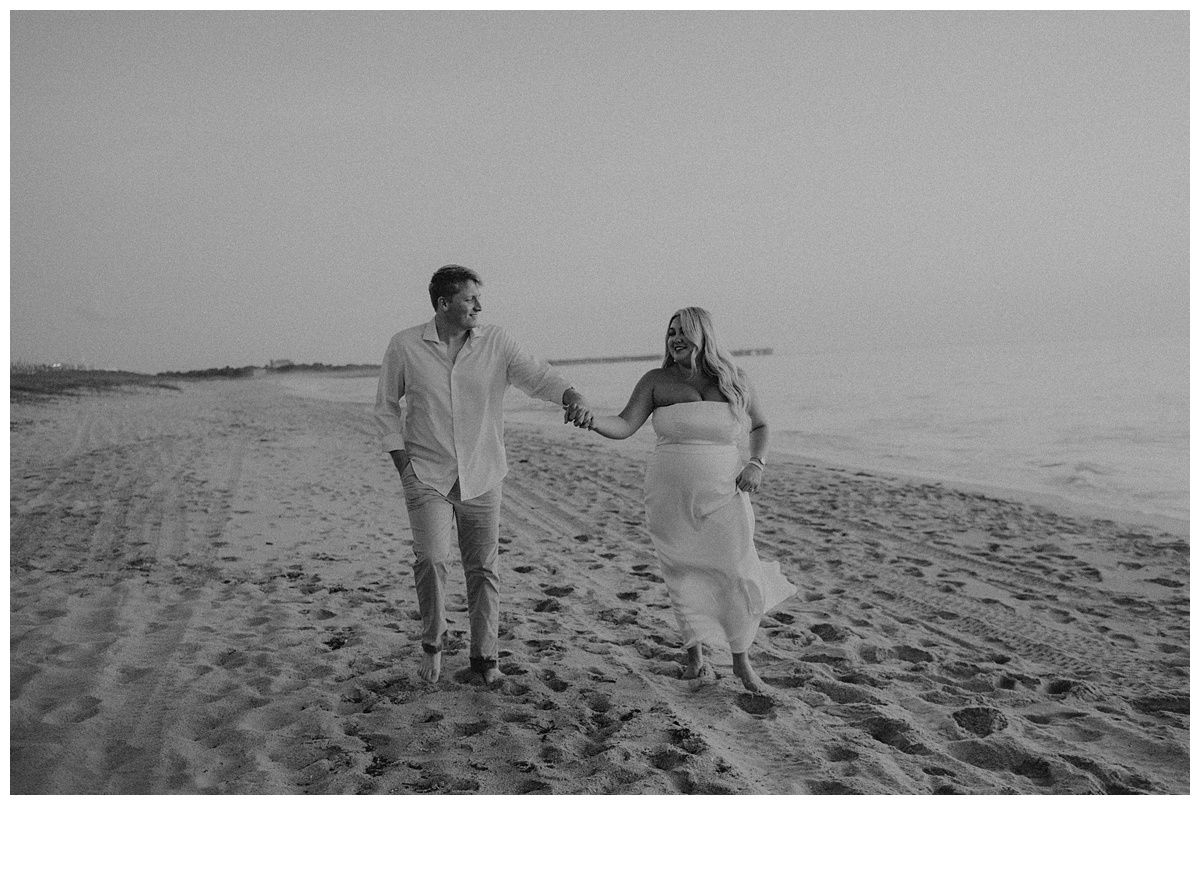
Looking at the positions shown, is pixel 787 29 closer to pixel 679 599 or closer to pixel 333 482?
pixel 679 599

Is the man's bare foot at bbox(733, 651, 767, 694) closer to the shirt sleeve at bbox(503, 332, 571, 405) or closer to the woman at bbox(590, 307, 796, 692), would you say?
the woman at bbox(590, 307, 796, 692)

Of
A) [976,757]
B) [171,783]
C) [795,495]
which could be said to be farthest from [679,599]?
[795,495]

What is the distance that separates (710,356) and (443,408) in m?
1.09

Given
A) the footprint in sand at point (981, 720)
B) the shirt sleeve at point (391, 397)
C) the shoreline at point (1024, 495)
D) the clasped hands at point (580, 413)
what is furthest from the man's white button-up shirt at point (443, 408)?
the shoreline at point (1024, 495)

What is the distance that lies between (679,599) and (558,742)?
818mm

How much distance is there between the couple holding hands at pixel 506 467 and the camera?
11.2 feet

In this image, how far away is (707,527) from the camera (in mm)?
3619

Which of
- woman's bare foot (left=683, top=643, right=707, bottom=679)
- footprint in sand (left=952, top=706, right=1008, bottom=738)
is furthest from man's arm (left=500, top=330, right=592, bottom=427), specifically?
footprint in sand (left=952, top=706, right=1008, bottom=738)

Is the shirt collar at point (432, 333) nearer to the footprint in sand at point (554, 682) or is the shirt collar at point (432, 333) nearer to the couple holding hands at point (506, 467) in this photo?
the couple holding hands at point (506, 467)

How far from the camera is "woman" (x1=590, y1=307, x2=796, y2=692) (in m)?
3.56

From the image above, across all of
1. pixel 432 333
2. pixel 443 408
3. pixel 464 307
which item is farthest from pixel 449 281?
pixel 443 408

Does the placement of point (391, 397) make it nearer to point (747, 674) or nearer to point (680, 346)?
point (680, 346)

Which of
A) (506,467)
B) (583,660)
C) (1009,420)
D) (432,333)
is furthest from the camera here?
(1009,420)

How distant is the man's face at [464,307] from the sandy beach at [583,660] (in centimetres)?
149
